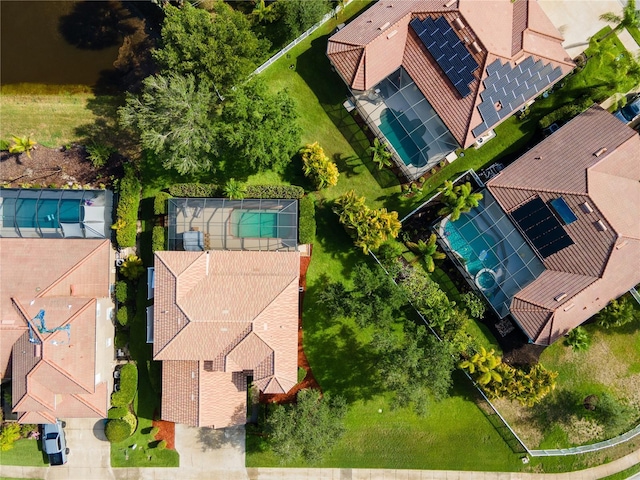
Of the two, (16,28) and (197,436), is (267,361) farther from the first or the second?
(16,28)

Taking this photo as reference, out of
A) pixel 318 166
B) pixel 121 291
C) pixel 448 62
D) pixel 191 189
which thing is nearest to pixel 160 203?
pixel 191 189

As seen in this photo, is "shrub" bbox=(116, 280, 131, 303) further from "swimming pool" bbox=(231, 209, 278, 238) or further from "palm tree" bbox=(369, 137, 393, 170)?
"palm tree" bbox=(369, 137, 393, 170)

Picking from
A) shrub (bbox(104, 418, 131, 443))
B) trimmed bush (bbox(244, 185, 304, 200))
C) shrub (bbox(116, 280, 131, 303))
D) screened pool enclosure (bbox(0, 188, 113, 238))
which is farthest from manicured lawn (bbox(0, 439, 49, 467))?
trimmed bush (bbox(244, 185, 304, 200))

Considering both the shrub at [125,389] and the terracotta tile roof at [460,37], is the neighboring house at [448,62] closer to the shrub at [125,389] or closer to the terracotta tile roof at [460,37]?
the terracotta tile roof at [460,37]

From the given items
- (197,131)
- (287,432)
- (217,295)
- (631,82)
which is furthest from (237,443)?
(631,82)

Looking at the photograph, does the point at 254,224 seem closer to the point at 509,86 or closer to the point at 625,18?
the point at 509,86
